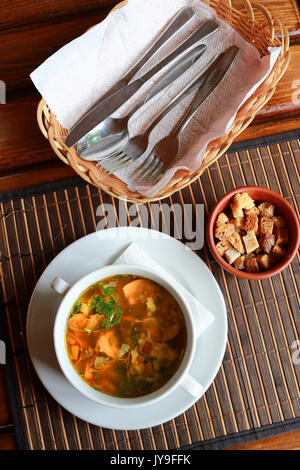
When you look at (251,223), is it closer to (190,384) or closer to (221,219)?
(221,219)

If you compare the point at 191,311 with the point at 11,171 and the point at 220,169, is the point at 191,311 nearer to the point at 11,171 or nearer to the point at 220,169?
the point at 220,169

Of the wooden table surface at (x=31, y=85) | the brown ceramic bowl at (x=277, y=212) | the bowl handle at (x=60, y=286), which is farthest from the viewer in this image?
the wooden table surface at (x=31, y=85)

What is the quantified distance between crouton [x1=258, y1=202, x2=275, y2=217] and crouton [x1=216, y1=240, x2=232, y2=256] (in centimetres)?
12

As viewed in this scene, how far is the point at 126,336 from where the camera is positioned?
3.56 ft

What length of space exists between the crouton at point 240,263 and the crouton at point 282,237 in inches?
3.8

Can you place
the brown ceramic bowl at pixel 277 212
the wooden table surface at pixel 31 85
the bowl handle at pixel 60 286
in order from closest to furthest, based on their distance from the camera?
1. the bowl handle at pixel 60 286
2. the brown ceramic bowl at pixel 277 212
3. the wooden table surface at pixel 31 85

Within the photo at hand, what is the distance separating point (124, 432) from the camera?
3.87 feet

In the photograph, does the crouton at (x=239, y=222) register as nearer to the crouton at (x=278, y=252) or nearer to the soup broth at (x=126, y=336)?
the crouton at (x=278, y=252)

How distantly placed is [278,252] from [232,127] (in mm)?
327

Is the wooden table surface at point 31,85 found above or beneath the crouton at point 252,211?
above

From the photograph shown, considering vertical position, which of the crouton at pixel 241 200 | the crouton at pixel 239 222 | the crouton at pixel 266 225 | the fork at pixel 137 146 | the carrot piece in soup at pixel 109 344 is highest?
the fork at pixel 137 146

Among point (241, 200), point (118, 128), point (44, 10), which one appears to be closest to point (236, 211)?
point (241, 200)

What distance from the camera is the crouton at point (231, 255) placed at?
3.78 feet

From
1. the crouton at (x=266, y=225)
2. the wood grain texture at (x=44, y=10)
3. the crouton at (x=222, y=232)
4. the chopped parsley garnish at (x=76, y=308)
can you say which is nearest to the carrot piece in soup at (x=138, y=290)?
the chopped parsley garnish at (x=76, y=308)
